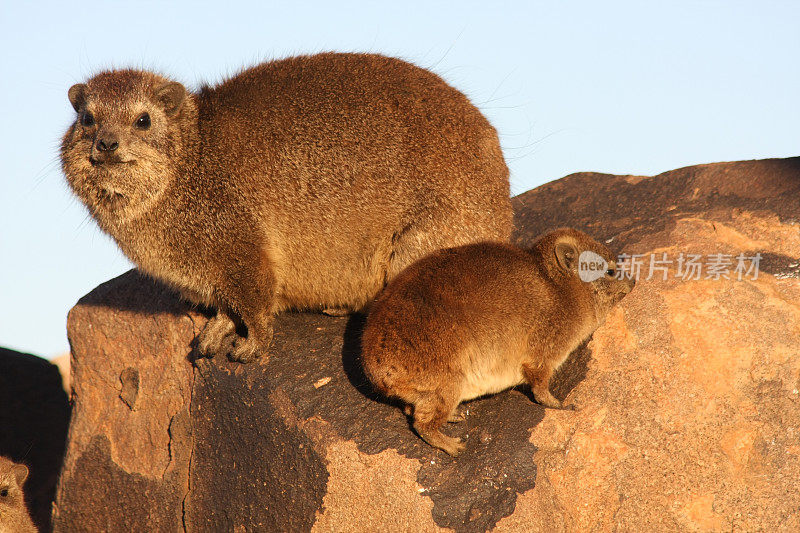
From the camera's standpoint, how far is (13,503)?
623 centimetres

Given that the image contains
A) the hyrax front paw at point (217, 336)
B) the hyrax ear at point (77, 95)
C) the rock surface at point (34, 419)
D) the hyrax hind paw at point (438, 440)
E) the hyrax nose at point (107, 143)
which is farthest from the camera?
the rock surface at point (34, 419)

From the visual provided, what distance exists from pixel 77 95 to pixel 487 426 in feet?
11.9

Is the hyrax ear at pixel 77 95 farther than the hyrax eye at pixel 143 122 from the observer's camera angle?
Yes

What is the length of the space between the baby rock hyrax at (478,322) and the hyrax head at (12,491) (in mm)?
3608

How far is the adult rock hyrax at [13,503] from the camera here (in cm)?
614

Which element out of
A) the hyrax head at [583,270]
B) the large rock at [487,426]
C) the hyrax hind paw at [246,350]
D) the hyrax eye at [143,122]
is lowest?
the large rock at [487,426]

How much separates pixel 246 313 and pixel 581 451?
2.35m

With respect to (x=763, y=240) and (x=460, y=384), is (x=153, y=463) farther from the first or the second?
(x=763, y=240)

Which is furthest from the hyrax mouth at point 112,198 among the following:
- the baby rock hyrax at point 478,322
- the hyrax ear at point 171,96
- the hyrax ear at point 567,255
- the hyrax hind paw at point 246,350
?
the hyrax ear at point 567,255

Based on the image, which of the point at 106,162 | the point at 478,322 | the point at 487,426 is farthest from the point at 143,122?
the point at 487,426

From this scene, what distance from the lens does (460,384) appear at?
4.45 m

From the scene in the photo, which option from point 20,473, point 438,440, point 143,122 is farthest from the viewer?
point 20,473

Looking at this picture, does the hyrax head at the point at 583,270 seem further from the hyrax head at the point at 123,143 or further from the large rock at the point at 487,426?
the hyrax head at the point at 123,143

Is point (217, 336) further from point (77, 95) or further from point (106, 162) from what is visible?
point (77, 95)
